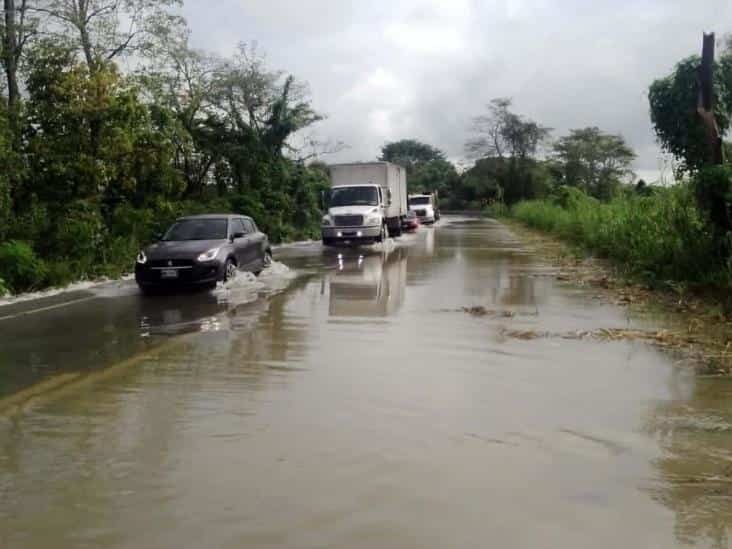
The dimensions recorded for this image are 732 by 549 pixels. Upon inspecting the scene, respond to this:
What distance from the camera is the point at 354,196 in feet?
98.8

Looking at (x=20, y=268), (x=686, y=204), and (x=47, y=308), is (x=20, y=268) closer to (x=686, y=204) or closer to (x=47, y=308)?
(x=47, y=308)

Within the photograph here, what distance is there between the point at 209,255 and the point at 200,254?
205mm

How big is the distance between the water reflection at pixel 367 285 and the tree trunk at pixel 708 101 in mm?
5896

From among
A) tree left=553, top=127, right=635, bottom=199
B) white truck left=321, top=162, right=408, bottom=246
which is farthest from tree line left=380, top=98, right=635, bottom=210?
white truck left=321, top=162, right=408, bottom=246

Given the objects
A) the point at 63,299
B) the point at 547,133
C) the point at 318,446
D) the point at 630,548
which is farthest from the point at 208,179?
the point at 547,133

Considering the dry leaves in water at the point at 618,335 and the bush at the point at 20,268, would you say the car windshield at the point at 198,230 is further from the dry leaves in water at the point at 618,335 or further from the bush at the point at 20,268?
the dry leaves in water at the point at 618,335

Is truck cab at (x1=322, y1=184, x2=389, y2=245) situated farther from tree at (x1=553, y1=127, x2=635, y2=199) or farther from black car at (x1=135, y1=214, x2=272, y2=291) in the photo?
tree at (x1=553, y1=127, x2=635, y2=199)

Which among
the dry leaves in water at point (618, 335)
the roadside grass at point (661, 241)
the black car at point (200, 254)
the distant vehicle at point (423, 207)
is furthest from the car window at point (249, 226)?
the distant vehicle at point (423, 207)

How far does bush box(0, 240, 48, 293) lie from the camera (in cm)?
1553

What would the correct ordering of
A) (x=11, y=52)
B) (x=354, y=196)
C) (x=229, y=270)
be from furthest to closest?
(x=354, y=196) < (x=11, y=52) < (x=229, y=270)

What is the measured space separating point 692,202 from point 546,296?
3223 millimetres

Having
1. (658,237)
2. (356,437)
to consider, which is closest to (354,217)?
(658,237)

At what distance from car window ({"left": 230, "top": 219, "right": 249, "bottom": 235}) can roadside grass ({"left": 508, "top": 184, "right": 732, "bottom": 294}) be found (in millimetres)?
8598

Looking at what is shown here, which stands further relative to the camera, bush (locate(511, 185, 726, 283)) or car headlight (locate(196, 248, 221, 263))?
car headlight (locate(196, 248, 221, 263))
